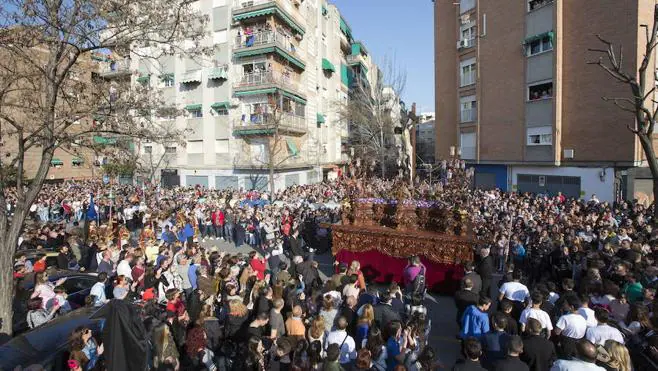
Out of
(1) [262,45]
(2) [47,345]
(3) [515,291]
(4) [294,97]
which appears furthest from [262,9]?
(2) [47,345]

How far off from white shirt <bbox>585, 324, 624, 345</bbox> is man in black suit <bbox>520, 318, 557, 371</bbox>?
0.62m

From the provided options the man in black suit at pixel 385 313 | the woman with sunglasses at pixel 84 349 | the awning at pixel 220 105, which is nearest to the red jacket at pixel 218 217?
the woman with sunglasses at pixel 84 349

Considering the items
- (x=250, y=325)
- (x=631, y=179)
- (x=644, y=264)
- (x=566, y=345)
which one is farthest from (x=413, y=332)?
(x=631, y=179)

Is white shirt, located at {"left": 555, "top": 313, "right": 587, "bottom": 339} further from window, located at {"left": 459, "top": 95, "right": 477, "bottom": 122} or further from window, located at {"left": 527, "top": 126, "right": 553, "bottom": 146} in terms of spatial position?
window, located at {"left": 459, "top": 95, "right": 477, "bottom": 122}

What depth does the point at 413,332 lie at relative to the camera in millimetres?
5500

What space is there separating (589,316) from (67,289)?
9.87 metres

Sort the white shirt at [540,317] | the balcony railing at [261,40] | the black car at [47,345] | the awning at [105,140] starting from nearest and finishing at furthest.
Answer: the black car at [47,345]
the white shirt at [540,317]
the awning at [105,140]
the balcony railing at [261,40]

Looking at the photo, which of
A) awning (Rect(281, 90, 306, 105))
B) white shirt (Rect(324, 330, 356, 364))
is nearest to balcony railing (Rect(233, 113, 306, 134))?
awning (Rect(281, 90, 306, 105))

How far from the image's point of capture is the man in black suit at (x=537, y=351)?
15.6 ft

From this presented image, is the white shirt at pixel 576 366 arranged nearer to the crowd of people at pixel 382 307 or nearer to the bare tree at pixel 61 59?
the crowd of people at pixel 382 307

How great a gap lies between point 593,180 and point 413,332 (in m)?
22.3

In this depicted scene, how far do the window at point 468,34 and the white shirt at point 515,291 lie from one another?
2695cm

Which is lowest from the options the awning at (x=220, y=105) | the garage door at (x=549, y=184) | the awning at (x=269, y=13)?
the garage door at (x=549, y=184)

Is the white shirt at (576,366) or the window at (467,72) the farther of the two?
the window at (467,72)
